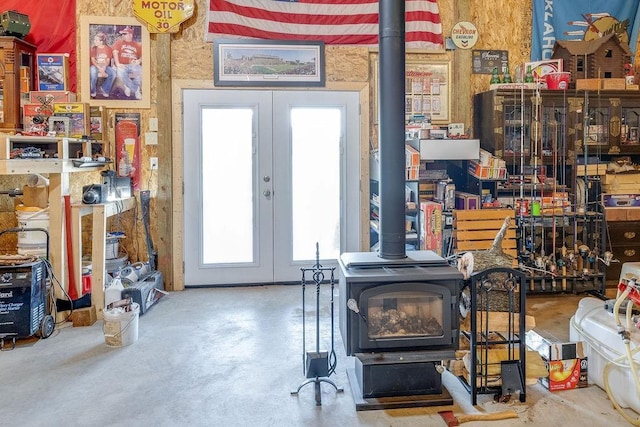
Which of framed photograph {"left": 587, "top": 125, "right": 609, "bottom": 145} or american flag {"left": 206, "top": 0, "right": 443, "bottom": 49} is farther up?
american flag {"left": 206, "top": 0, "right": 443, "bottom": 49}

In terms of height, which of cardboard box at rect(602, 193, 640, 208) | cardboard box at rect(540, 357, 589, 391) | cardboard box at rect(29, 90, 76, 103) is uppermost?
cardboard box at rect(29, 90, 76, 103)

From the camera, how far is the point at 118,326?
3.42 m

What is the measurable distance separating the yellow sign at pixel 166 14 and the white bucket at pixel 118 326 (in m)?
2.76

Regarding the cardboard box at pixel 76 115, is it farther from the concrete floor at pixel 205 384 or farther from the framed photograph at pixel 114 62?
the concrete floor at pixel 205 384

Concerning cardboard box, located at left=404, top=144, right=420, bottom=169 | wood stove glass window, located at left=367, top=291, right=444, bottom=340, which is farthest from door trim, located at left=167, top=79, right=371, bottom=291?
wood stove glass window, located at left=367, top=291, right=444, bottom=340

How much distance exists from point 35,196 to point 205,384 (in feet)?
7.33

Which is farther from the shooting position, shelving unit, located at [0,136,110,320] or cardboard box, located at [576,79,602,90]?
cardboard box, located at [576,79,602,90]

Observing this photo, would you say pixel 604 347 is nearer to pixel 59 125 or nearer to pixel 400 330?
pixel 400 330

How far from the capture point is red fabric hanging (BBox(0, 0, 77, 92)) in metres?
4.67

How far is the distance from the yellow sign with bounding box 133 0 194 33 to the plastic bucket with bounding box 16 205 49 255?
2056 millimetres

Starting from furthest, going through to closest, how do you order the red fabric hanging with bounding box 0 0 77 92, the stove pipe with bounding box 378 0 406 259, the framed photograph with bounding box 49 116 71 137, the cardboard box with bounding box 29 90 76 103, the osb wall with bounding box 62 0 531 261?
the osb wall with bounding box 62 0 531 261
the red fabric hanging with bounding box 0 0 77 92
the cardboard box with bounding box 29 90 76 103
the framed photograph with bounding box 49 116 71 137
the stove pipe with bounding box 378 0 406 259

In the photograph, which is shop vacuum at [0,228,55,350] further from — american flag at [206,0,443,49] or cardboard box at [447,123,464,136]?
cardboard box at [447,123,464,136]

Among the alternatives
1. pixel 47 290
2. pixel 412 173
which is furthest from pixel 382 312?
pixel 47 290

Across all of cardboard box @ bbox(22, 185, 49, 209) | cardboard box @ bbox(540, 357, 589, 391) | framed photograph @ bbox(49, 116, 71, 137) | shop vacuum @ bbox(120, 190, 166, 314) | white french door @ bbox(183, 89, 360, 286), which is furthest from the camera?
white french door @ bbox(183, 89, 360, 286)
